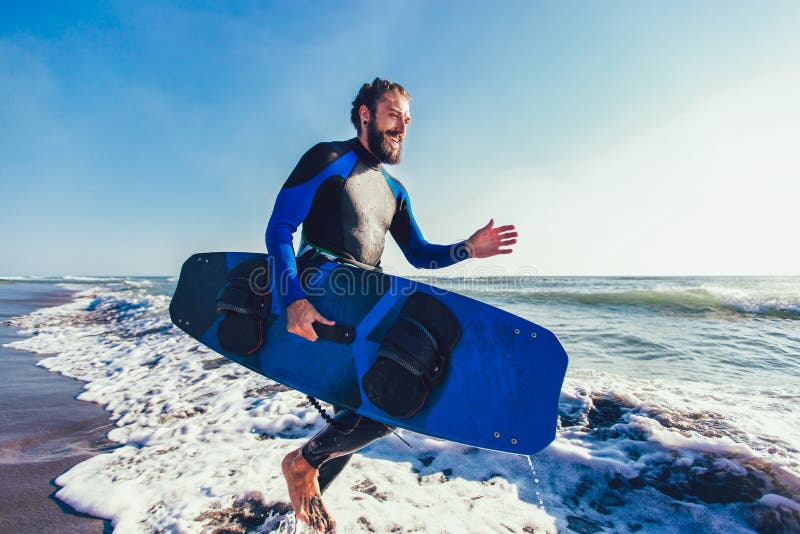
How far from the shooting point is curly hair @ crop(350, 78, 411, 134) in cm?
228

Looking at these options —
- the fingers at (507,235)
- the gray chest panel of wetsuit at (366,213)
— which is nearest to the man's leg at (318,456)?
the gray chest panel of wetsuit at (366,213)

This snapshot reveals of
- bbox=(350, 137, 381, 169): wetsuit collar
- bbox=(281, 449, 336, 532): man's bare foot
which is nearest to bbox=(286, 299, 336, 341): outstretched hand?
bbox=(281, 449, 336, 532): man's bare foot

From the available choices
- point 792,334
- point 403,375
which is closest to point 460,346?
point 403,375

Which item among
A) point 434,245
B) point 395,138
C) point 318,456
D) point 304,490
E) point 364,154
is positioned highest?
point 395,138

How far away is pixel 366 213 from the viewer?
2213mm

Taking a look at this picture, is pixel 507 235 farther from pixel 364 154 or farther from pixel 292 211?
pixel 292 211

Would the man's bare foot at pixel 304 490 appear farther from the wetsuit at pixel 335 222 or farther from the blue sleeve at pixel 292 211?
the blue sleeve at pixel 292 211

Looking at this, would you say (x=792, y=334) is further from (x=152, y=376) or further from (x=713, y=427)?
(x=152, y=376)

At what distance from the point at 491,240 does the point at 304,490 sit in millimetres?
1932

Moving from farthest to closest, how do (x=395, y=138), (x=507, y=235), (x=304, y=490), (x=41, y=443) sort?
(x=41, y=443)
(x=507, y=235)
(x=395, y=138)
(x=304, y=490)

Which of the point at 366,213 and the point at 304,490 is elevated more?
the point at 366,213

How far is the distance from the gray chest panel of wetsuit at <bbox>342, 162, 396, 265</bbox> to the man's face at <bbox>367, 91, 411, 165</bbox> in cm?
15

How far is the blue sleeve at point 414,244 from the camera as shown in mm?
2596

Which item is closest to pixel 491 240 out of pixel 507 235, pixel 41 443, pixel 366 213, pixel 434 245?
pixel 507 235
